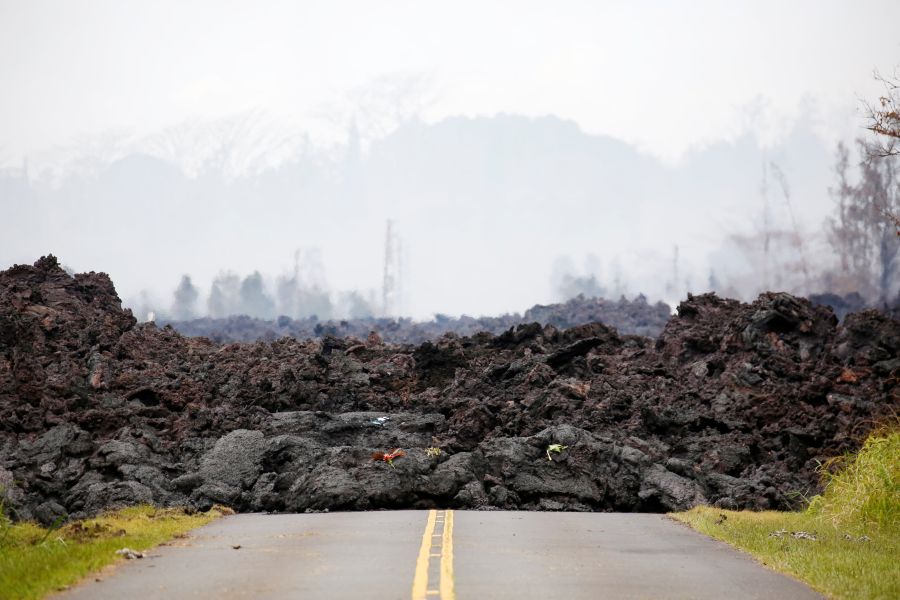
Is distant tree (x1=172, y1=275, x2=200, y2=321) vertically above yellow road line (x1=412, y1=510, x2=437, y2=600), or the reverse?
distant tree (x1=172, y1=275, x2=200, y2=321)

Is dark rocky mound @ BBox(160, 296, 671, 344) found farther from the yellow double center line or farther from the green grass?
the yellow double center line

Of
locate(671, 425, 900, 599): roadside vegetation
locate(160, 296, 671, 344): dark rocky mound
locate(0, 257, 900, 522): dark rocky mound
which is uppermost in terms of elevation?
locate(160, 296, 671, 344): dark rocky mound

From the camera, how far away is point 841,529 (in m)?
23.3

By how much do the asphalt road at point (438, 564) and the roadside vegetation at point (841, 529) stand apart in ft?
1.62

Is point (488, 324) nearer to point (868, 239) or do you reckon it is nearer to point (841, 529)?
point (868, 239)

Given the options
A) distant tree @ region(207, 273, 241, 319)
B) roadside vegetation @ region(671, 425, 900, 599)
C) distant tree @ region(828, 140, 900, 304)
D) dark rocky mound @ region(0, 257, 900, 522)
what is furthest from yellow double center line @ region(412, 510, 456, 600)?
distant tree @ region(207, 273, 241, 319)

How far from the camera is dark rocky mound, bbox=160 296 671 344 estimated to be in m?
80.3

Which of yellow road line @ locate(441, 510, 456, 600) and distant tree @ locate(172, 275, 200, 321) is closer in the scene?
yellow road line @ locate(441, 510, 456, 600)

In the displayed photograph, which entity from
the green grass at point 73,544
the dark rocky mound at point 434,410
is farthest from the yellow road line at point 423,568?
the dark rocky mound at point 434,410

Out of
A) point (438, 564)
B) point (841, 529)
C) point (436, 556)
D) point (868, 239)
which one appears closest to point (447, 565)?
point (438, 564)

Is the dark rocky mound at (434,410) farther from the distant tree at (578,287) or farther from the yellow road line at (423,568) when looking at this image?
the distant tree at (578,287)

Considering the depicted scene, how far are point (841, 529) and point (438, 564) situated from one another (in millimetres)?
9799

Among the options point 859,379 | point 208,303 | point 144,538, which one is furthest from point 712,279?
point 144,538

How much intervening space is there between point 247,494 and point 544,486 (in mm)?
6600
